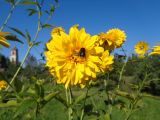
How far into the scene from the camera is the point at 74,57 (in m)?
1.83

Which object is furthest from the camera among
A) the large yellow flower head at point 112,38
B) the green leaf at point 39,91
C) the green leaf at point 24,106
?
the large yellow flower head at point 112,38

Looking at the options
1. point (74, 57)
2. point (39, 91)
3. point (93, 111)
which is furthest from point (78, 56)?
point (93, 111)

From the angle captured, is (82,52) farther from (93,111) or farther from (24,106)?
(93,111)

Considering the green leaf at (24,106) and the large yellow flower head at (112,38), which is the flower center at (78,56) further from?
the large yellow flower head at (112,38)

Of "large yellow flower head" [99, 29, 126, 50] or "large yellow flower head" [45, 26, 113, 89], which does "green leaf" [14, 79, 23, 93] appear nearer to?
"large yellow flower head" [45, 26, 113, 89]

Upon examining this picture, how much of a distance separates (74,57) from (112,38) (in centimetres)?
94

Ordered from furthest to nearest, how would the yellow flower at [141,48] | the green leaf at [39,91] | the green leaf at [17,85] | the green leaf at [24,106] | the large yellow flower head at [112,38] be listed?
the yellow flower at [141,48]
the large yellow flower head at [112,38]
the green leaf at [17,85]
the green leaf at [39,91]
the green leaf at [24,106]

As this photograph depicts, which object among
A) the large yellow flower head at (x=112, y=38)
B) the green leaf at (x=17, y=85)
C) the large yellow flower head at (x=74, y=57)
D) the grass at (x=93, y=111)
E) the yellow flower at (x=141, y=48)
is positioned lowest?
the grass at (x=93, y=111)

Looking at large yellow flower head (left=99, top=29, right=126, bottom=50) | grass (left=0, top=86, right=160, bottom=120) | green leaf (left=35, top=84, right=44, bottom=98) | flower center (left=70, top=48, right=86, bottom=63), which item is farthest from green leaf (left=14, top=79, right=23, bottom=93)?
large yellow flower head (left=99, top=29, right=126, bottom=50)

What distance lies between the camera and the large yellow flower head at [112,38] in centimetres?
261

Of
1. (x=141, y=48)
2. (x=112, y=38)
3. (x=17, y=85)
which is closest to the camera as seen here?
(x=17, y=85)

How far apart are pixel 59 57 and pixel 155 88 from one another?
30.6m

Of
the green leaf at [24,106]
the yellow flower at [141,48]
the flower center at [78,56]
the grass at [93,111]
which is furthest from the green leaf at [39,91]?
the yellow flower at [141,48]

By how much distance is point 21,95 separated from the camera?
1.84m
